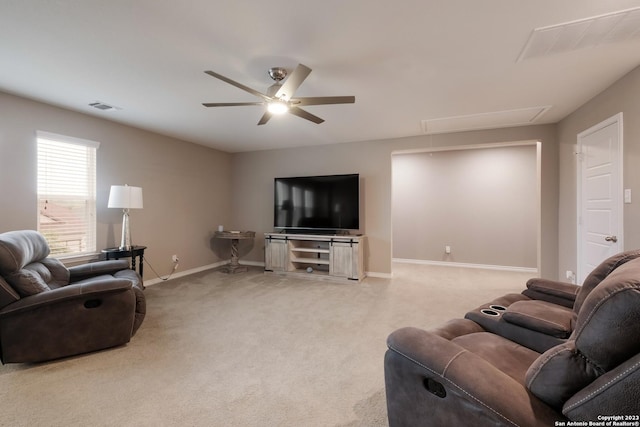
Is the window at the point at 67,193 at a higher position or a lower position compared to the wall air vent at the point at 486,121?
lower

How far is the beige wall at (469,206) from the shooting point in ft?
17.8

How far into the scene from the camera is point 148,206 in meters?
4.45

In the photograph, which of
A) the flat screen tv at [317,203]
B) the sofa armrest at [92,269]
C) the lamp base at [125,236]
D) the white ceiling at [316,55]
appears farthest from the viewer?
the flat screen tv at [317,203]

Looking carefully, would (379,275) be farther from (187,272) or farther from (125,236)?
(125,236)

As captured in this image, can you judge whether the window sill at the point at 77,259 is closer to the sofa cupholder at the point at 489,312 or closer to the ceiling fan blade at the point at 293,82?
the ceiling fan blade at the point at 293,82

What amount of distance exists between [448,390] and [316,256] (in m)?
4.40

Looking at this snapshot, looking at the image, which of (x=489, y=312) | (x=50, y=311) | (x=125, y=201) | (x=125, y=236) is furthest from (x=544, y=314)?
(x=125, y=236)

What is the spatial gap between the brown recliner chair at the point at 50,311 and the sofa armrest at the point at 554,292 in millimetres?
3247

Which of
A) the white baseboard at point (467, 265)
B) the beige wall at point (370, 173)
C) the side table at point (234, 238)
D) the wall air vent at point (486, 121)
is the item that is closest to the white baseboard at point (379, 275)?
the beige wall at point (370, 173)

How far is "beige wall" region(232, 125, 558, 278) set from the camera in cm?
413

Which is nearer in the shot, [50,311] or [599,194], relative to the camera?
[50,311]

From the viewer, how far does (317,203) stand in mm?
5195

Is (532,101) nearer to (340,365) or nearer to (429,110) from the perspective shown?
(429,110)

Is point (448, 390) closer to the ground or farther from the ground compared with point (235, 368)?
farther from the ground
